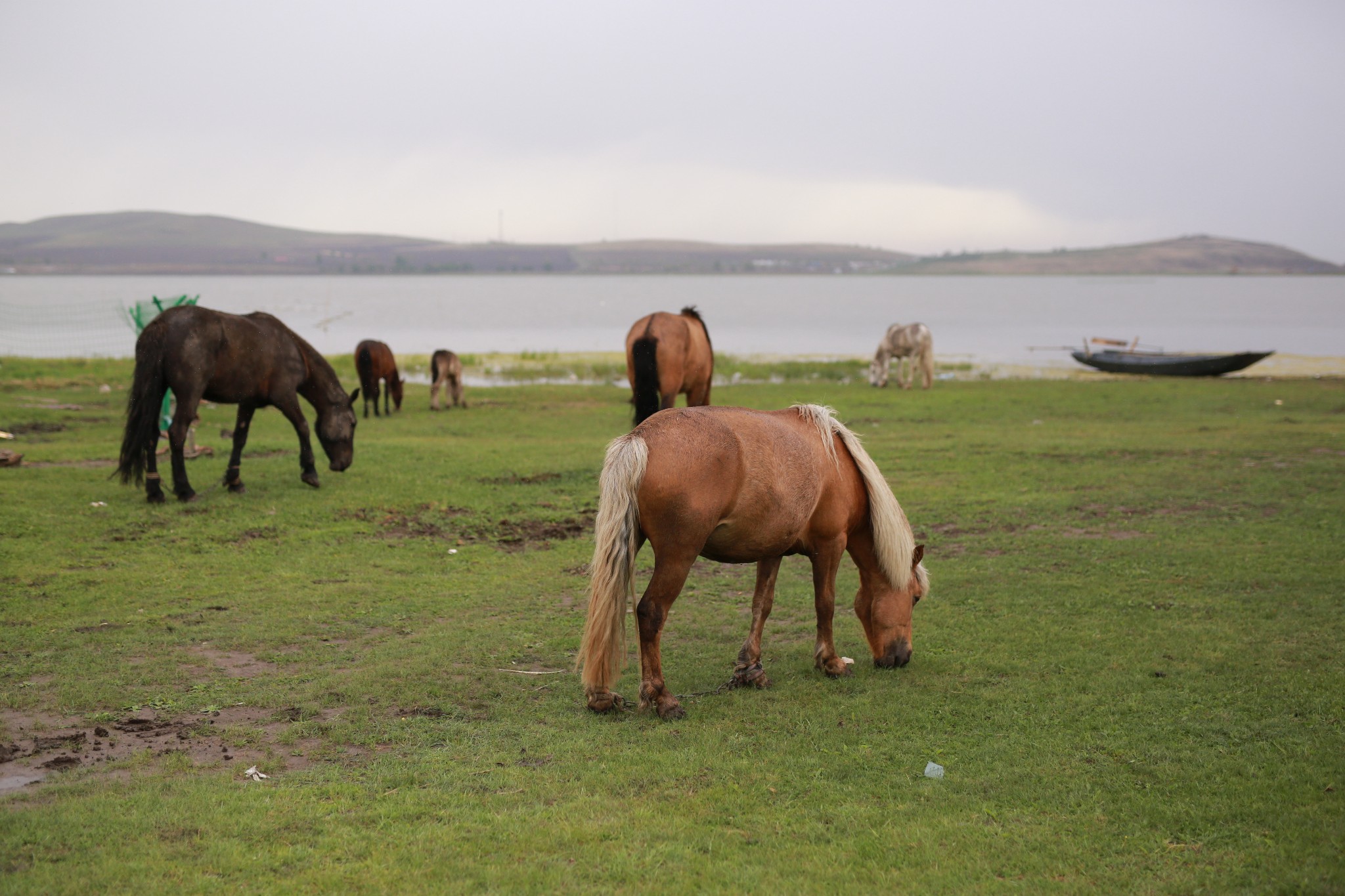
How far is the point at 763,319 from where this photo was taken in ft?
257

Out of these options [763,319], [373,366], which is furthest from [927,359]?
[763,319]

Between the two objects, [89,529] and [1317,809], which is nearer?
[1317,809]

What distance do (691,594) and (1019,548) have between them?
132 inches

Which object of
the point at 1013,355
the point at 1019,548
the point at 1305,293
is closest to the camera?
the point at 1019,548

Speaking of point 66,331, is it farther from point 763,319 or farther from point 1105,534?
point 1105,534

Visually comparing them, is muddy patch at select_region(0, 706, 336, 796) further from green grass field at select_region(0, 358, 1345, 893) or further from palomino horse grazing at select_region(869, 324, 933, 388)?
palomino horse grazing at select_region(869, 324, 933, 388)

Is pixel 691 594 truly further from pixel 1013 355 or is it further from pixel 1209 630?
pixel 1013 355

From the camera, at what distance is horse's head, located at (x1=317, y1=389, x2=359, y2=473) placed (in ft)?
38.6

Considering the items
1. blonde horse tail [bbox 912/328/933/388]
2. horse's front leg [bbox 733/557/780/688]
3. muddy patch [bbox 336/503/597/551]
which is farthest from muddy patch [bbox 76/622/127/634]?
blonde horse tail [bbox 912/328/933/388]

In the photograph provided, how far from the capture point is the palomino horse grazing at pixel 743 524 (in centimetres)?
498

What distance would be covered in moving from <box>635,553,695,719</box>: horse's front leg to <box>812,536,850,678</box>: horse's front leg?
3.23ft

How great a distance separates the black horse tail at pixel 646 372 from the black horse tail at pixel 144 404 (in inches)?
220

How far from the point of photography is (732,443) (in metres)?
5.24

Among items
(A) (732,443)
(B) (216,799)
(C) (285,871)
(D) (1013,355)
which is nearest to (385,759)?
(B) (216,799)
